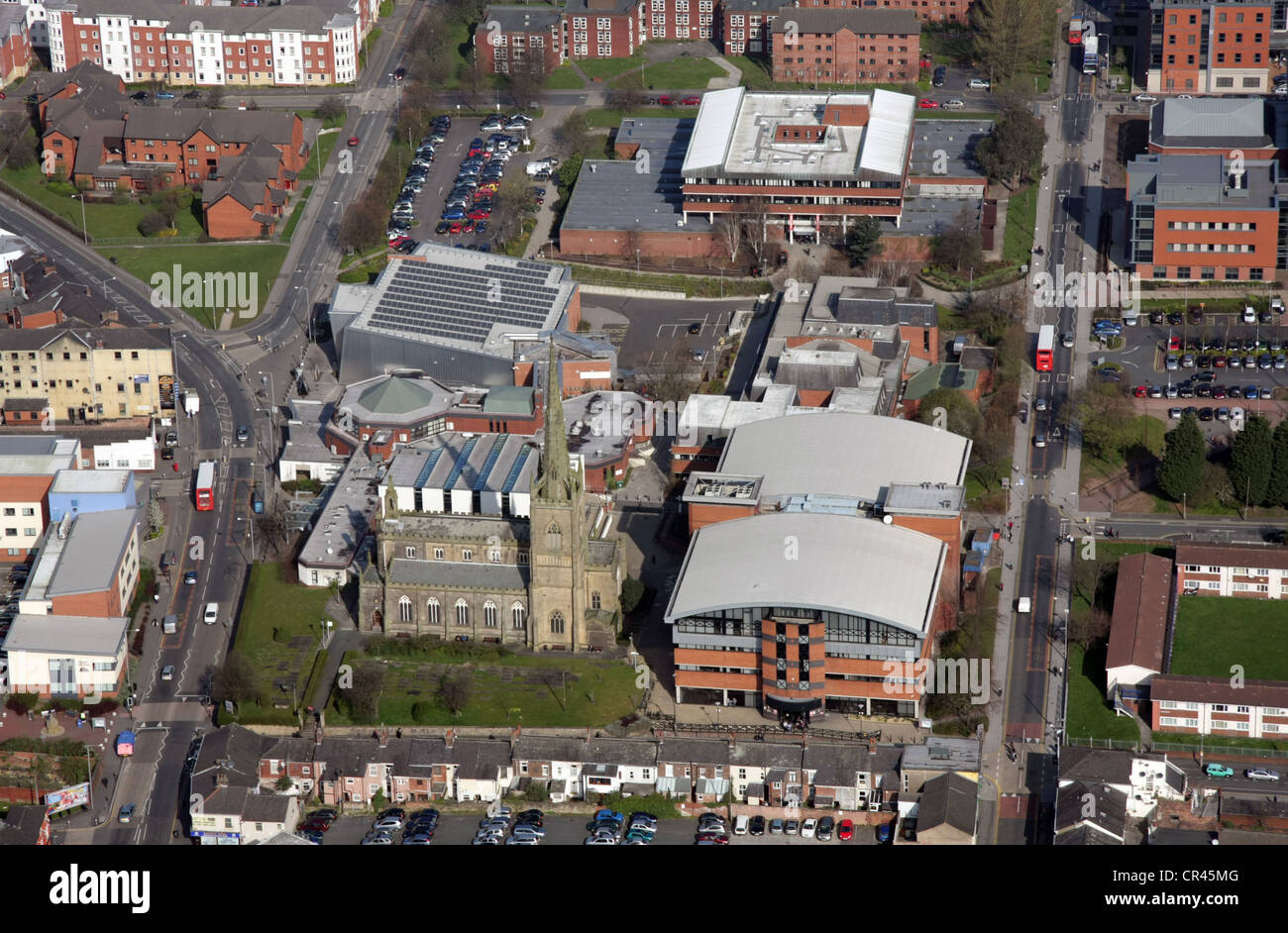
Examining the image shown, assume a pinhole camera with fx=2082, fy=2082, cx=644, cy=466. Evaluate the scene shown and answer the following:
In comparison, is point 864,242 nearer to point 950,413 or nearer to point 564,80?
point 950,413

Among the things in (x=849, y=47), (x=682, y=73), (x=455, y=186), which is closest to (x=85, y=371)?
(x=455, y=186)

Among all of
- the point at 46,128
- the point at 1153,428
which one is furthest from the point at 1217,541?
the point at 46,128

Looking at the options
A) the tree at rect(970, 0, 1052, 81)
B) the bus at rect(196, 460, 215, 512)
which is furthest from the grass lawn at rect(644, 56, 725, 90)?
the bus at rect(196, 460, 215, 512)

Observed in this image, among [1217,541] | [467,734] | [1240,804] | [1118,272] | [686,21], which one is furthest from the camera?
[686,21]

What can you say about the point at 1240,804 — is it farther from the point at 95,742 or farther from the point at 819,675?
the point at 95,742

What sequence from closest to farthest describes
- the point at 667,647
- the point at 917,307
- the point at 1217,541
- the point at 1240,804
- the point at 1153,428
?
the point at 1240,804 → the point at 667,647 → the point at 1217,541 → the point at 1153,428 → the point at 917,307

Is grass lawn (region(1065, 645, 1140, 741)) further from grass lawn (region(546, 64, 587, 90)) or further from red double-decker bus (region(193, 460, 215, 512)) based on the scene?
grass lawn (region(546, 64, 587, 90))
